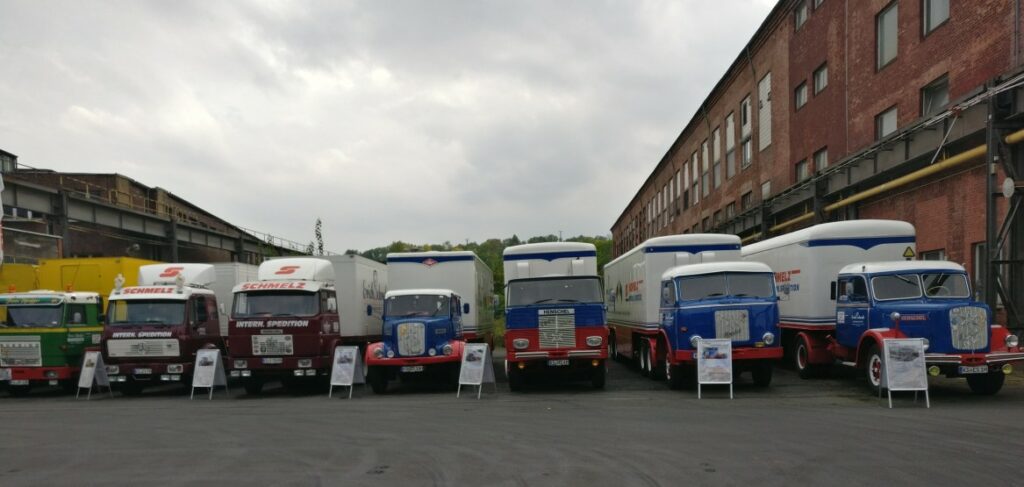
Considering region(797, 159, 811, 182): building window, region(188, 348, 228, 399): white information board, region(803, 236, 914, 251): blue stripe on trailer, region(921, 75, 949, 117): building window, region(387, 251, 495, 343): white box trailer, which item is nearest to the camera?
region(188, 348, 228, 399): white information board

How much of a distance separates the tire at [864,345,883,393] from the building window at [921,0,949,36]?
12660 millimetres

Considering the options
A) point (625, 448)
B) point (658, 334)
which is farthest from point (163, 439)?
point (658, 334)

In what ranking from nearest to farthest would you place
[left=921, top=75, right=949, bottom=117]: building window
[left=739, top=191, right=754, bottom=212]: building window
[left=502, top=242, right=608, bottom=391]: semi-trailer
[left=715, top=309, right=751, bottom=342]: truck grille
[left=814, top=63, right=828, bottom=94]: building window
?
1. [left=715, top=309, right=751, bottom=342]: truck grille
2. [left=502, top=242, right=608, bottom=391]: semi-trailer
3. [left=921, top=75, right=949, bottom=117]: building window
4. [left=814, top=63, right=828, bottom=94]: building window
5. [left=739, top=191, right=754, bottom=212]: building window

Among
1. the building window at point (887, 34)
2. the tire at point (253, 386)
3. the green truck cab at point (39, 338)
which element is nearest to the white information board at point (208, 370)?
the tire at point (253, 386)

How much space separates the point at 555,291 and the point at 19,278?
51.7 feet

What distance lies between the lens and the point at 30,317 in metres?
19.0

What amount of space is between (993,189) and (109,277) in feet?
73.9

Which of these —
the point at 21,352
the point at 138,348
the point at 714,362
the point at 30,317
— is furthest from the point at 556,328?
the point at 21,352

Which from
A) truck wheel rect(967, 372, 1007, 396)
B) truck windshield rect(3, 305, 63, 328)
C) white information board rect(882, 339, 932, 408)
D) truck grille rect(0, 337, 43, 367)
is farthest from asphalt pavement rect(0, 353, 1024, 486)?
truck windshield rect(3, 305, 63, 328)

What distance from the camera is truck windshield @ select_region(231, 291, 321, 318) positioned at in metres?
18.2

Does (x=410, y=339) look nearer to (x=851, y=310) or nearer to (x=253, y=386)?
(x=253, y=386)

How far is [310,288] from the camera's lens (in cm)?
1855

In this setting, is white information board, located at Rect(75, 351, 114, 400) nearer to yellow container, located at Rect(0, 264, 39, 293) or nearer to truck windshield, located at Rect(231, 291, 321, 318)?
truck windshield, located at Rect(231, 291, 321, 318)

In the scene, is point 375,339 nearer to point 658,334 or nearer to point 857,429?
point 658,334
